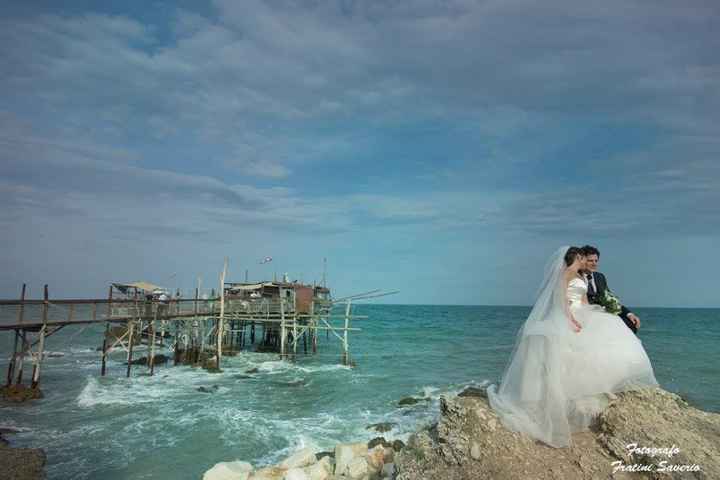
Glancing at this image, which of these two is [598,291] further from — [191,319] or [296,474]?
[191,319]

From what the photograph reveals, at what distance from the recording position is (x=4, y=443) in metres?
13.5

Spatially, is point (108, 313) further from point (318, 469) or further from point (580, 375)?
point (580, 375)

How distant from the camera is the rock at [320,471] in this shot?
9.30 metres

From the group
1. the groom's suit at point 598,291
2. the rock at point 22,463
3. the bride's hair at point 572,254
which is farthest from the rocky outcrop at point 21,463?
the groom's suit at point 598,291

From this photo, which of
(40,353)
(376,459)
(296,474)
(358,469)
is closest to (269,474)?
(296,474)

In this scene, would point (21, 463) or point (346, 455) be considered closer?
point (346, 455)

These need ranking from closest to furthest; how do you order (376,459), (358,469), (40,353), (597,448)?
(597,448), (358,469), (376,459), (40,353)

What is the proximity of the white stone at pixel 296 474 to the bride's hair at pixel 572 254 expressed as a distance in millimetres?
6744

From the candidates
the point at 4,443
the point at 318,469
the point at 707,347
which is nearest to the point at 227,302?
the point at 4,443

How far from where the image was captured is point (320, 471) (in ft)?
30.9

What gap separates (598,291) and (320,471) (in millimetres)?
6649

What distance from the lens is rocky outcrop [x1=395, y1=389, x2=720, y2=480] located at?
17.0 feet

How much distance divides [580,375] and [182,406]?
1690 centimetres

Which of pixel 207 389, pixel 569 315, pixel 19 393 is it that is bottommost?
pixel 207 389
